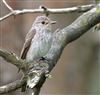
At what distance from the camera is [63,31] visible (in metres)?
5.67

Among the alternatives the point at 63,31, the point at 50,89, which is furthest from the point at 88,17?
the point at 50,89

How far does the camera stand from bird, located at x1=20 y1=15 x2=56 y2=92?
5.82 meters

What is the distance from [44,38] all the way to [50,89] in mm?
3560

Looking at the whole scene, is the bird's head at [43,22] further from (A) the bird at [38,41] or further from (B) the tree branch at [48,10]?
(B) the tree branch at [48,10]

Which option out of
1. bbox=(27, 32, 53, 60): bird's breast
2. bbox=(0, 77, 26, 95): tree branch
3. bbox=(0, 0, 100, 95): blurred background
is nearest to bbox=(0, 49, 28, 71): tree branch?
bbox=(0, 77, 26, 95): tree branch

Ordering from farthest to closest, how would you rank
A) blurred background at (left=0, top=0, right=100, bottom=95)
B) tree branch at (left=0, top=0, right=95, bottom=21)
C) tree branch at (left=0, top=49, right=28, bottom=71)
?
blurred background at (left=0, top=0, right=100, bottom=95)
tree branch at (left=0, top=0, right=95, bottom=21)
tree branch at (left=0, top=49, right=28, bottom=71)

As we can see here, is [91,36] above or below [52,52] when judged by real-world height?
below

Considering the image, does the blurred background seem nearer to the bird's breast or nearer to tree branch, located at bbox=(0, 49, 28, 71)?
the bird's breast

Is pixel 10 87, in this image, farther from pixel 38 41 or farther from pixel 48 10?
pixel 38 41

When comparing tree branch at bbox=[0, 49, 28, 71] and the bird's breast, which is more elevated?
tree branch at bbox=[0, 49, 28, 71]

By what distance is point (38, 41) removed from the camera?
601 cm

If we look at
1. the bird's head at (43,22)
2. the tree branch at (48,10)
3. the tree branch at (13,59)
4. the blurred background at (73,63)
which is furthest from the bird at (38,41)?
the blurred background at (73,63)

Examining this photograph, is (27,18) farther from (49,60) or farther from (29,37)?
(49,60)

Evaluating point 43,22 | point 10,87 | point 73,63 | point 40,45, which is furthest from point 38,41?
point 73,63
